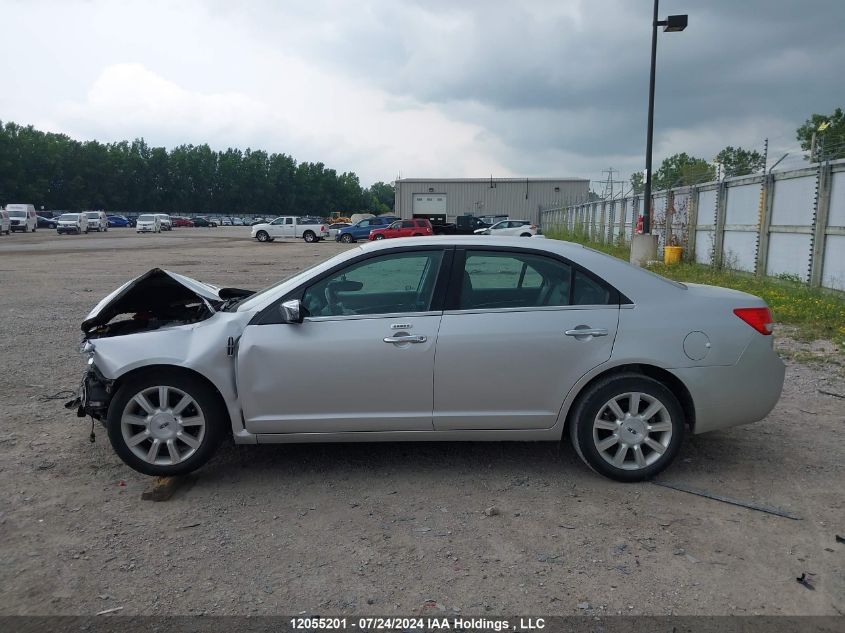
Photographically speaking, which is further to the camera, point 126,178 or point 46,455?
point 126,178

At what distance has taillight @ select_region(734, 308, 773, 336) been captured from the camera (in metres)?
4.41

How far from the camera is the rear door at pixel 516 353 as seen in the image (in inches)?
167

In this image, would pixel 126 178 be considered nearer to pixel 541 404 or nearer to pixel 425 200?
pixel 425 200

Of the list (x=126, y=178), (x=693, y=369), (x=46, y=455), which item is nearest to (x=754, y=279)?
(x=693, y=369)

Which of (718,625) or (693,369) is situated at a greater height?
(693,369)

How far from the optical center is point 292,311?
4.19m

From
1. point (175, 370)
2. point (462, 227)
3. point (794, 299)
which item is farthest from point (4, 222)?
point (175, 370)

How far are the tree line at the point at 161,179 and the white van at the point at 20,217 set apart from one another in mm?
37396

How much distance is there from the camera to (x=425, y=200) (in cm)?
6412

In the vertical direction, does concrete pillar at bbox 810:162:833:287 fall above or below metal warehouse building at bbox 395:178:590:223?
below

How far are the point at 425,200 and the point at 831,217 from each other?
5271 centimetres

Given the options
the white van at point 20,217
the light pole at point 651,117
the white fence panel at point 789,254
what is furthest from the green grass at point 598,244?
the white van at point 20,217

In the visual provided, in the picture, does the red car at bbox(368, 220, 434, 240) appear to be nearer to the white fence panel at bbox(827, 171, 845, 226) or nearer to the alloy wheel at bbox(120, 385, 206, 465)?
the white fence panel at bbox(827, 171, 845, 226)

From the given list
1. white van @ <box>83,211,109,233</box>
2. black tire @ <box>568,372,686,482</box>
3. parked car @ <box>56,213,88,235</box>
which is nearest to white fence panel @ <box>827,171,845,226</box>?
black tire @ <box>568,372,686,482</box>
